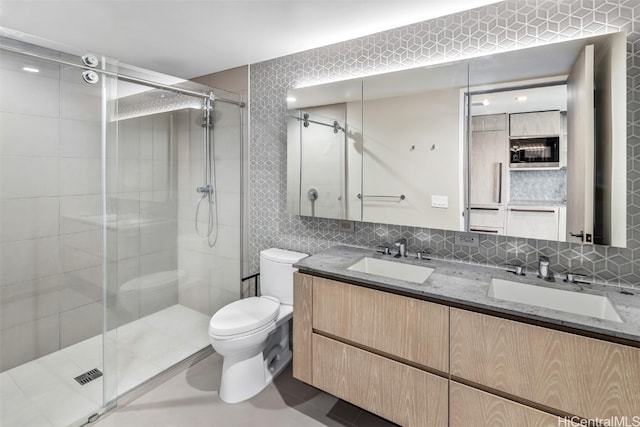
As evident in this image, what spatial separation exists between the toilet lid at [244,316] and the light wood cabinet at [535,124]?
6.06 ft

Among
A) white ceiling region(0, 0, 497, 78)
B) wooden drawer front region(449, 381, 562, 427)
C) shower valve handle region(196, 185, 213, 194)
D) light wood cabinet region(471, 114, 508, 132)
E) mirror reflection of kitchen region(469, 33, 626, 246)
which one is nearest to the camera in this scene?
wooden drawer front region(449, 381, 562, 427)

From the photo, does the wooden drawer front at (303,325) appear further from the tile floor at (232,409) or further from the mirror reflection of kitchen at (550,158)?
the mirror reflection of kitchen at (550,158)

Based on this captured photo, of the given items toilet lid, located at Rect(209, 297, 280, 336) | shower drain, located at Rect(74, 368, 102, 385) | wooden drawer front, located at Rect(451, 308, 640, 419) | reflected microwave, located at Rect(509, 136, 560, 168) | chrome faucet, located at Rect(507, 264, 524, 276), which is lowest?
shower drain, located at Rect(74, 368, 102, 385)

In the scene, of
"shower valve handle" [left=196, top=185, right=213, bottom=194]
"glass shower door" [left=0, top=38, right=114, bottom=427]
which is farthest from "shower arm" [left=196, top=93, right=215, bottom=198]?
"glass shower door" [left=0, top=38, right=114, bottom=427]

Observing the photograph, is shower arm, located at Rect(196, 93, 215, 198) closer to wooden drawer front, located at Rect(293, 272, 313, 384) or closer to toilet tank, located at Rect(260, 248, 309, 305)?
toilet tank, located at Rect(260, 248, 309, 305)

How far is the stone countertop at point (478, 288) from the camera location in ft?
3.68

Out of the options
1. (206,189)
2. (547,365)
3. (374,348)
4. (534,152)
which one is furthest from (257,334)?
(534,152)

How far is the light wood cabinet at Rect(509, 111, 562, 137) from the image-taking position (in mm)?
1527

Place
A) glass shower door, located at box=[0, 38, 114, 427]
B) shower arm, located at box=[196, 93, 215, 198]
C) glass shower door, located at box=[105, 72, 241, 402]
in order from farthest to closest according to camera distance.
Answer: shower arm, located at box=[196, 93, 215, 198] < glass shower door, located at box=[105, 72, 241, 402] < glass shower door, located at box=[0, 38, 114, 427]

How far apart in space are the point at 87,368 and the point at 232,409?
117 cm

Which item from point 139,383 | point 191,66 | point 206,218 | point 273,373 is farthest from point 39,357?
point 191,66

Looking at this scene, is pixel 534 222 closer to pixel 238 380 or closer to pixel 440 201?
pixel 440 201

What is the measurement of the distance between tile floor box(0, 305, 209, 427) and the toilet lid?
0.68 meters

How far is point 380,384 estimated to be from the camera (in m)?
1.59
